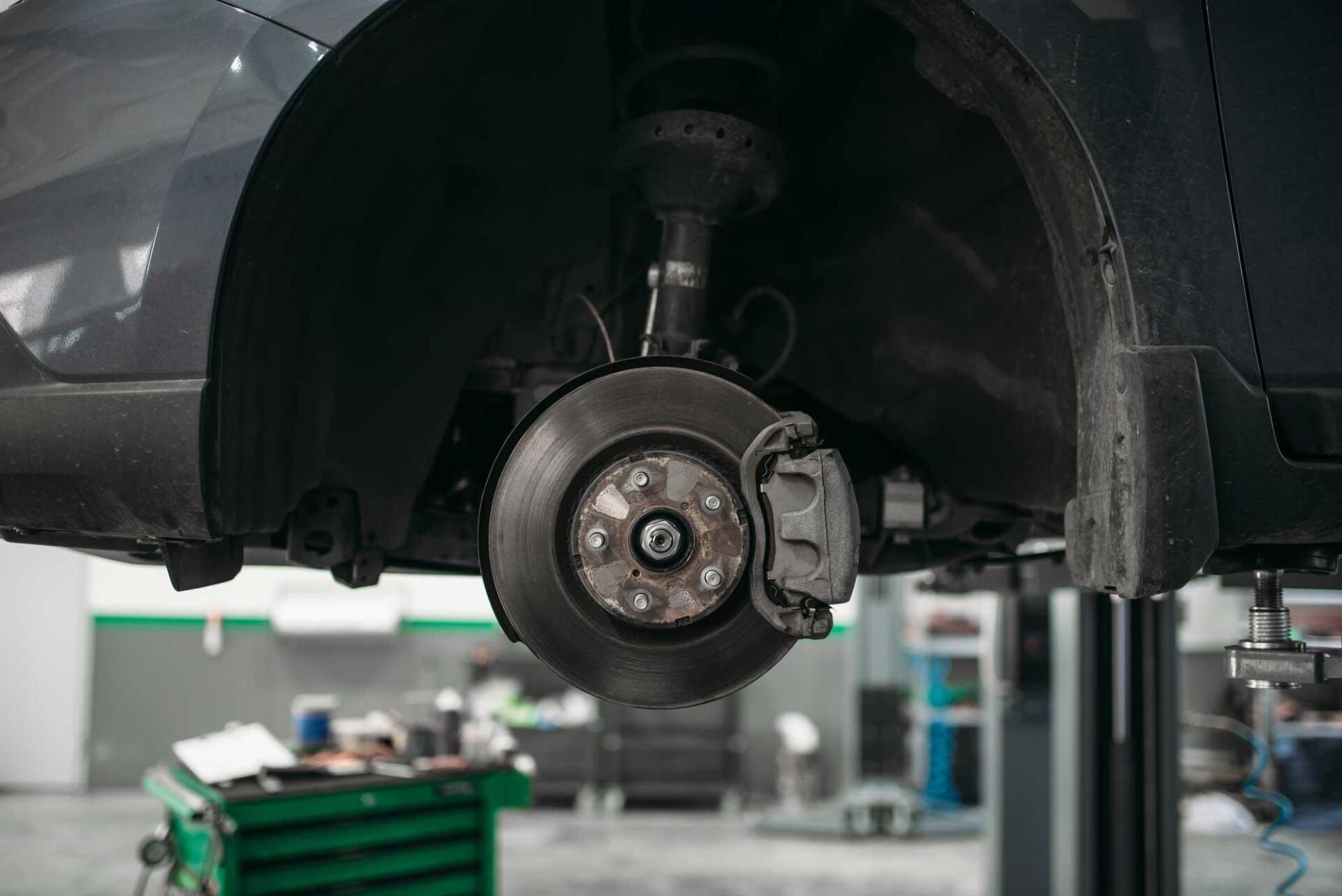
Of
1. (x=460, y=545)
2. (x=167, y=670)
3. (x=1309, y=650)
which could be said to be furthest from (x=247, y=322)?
(x=167, y=670)

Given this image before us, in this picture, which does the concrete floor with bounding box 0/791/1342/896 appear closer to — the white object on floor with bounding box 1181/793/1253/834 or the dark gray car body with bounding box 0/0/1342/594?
the white object on floor with bounding box 1181/793/1253/834

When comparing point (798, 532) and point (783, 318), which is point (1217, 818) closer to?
point (783, 318)

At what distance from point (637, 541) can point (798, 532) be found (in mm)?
138

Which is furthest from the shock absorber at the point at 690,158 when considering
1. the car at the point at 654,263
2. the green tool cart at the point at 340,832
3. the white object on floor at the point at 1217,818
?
the white object on floor at the point at 1217,818

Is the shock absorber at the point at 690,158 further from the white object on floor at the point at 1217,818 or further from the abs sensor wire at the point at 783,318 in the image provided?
the white object on floor at the point at 1217,818

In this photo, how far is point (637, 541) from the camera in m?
0.90

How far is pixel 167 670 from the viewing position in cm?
598

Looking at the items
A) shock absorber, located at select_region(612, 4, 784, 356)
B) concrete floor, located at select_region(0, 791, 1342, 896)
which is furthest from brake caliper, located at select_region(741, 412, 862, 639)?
concrete floor, located at select_region(0, 791, 1342, 896)

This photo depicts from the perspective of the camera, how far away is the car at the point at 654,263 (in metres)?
0.83

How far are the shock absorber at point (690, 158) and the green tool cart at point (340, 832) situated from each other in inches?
69.2

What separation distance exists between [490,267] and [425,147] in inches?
7.1

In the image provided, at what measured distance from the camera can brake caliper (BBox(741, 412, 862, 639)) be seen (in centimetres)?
88

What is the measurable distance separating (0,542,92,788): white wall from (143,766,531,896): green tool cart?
367 cm

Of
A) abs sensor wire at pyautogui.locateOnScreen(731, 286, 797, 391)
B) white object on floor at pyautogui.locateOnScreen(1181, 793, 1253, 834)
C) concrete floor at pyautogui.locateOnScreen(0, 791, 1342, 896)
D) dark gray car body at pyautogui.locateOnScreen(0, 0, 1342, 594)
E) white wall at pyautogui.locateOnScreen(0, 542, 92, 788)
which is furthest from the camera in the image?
white wall at pyautogui.locateOnScreen(0, 542, 92, 788)
